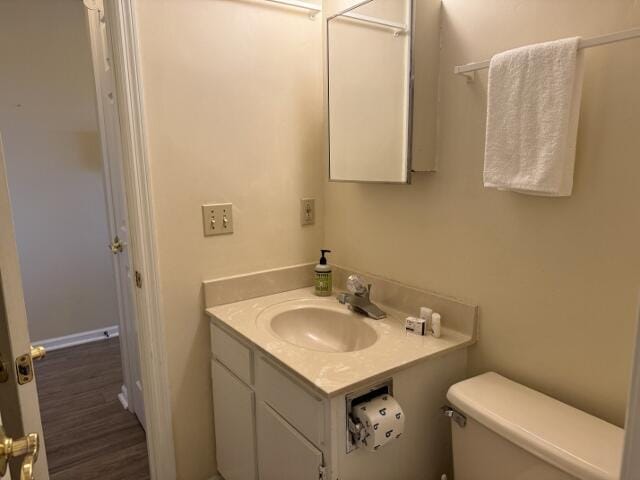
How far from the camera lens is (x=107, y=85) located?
198 cm

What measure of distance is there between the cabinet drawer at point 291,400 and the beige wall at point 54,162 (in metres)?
2.46

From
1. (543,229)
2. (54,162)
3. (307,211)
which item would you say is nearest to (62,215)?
(54,162)

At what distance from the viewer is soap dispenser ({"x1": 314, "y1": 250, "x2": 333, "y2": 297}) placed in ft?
5.96

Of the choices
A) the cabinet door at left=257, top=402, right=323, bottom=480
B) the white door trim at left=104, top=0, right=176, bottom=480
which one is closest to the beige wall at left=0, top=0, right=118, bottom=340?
the white door trim at left=104, top=0, right=176, bottom=480

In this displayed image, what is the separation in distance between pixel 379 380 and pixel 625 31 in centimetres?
100

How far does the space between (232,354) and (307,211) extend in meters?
0.71

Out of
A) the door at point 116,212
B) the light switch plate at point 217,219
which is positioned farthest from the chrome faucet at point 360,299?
the door at point 116,212

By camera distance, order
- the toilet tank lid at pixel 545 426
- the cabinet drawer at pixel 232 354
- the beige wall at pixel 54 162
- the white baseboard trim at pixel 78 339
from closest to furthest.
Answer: the toilet tank lid at pixel 545 426 < the cabinet drawer at pixel 232 354 < the beige wall at pixel 54 162 < the white baseboard trim at pixel 78 339

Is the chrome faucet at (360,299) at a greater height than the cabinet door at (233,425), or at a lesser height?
greater

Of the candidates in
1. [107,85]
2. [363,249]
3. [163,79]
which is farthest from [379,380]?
[107,85]

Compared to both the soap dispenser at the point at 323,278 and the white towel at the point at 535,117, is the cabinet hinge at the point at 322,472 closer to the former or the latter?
the soap dispenser at the point at 323,278

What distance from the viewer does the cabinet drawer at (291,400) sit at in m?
1.17

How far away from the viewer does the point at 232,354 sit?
5.19 ft

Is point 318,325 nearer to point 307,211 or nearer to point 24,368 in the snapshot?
point 307,211
